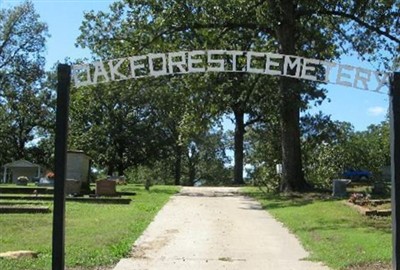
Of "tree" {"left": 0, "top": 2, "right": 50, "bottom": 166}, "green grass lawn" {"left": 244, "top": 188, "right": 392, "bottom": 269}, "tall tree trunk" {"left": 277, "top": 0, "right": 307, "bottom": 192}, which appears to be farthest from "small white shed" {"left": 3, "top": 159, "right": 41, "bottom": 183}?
"green grass lawn" {"left": 244, "top": 188, "right": 392, "bottom": 269}

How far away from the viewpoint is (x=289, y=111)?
25156 mm

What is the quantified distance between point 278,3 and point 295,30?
1.45m

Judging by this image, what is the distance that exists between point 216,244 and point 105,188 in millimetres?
12761

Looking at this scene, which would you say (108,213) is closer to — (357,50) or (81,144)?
(357,50)

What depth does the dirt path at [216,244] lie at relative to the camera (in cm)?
971

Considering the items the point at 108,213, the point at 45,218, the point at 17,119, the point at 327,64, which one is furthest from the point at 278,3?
the point at 17,119

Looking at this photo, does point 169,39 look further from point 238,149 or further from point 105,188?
point 238,149

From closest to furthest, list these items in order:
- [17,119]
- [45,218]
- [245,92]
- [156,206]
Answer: [45,218] → [156,206] → [245,92] → [17,119]

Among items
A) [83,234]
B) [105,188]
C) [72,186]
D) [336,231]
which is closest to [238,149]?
[105,188]

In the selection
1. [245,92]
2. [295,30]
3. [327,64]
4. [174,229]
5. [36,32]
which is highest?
[36,32]

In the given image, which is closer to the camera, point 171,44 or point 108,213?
point 108,213

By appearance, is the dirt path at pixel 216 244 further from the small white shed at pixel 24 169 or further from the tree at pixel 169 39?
the small white shed at pixel 24 169

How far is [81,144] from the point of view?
56281 mm

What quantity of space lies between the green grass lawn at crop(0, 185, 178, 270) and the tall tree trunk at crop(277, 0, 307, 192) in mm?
7775
